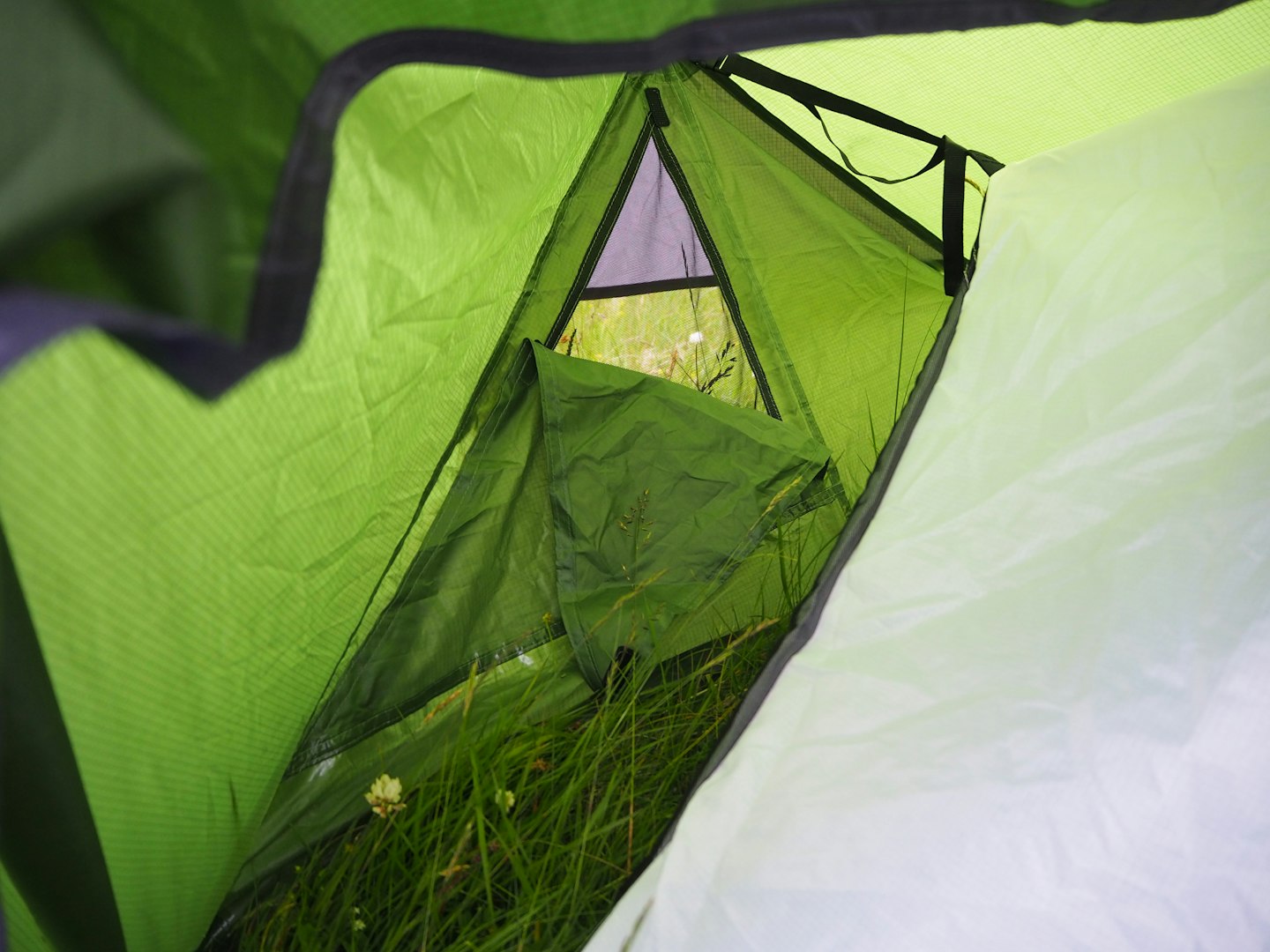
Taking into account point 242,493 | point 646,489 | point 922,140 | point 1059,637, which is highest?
point 922,140

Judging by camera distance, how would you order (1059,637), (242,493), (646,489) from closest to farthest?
(242,493), (1059,637), (646,489)

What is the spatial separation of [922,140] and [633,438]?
580 mm

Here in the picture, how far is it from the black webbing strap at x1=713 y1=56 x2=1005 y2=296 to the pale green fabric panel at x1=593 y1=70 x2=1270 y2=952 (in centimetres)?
15

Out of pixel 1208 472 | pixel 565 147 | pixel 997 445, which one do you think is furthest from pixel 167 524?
pixel 1208 472

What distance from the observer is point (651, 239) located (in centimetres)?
140

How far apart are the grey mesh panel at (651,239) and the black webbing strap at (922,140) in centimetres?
20

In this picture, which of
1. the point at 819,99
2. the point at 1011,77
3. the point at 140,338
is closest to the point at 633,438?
the point at 819,99

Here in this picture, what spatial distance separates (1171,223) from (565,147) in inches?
26.6

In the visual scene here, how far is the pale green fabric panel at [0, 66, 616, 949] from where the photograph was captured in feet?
1.89

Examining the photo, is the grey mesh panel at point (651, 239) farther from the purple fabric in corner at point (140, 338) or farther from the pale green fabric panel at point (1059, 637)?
the purple fabric in corner at point (140, 338)

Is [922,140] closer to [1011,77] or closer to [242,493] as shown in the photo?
[1011,77]

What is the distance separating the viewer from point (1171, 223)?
94 cm

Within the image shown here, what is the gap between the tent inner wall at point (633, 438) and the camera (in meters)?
1.16

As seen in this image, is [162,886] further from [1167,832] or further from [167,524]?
[1167,832]
